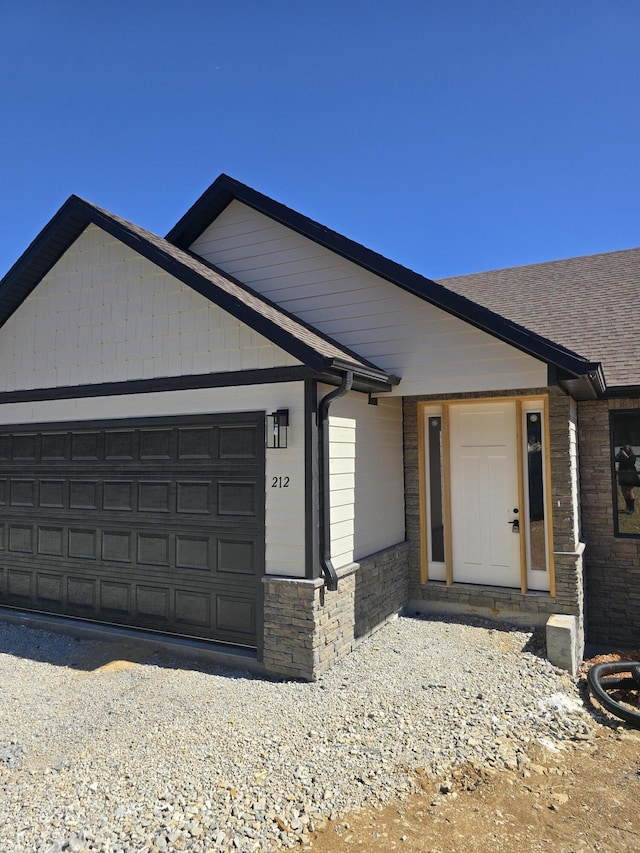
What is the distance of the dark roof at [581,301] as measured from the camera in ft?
24.1

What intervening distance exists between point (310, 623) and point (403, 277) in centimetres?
438

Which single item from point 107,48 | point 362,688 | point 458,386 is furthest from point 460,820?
point 107,48

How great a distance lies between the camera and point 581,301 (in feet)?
29.0

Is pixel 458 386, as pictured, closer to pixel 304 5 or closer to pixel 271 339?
pixel 271 339

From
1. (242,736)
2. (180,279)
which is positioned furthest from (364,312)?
(242,736)

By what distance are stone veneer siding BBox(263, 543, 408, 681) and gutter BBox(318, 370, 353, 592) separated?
0.29m

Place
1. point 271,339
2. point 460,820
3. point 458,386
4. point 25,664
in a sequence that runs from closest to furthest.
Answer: point 460,820, point 271,339, point 25,664, point 458,386

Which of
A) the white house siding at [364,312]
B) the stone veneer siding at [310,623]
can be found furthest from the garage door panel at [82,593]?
the white house siding at [364,312]

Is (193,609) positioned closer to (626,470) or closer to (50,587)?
(50,587)

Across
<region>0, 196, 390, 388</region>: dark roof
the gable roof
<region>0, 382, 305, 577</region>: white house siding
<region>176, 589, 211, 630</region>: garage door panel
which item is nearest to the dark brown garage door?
<region>176, 589, 211, 630</region>: garage door panel

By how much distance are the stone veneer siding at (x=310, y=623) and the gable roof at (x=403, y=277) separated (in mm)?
3133

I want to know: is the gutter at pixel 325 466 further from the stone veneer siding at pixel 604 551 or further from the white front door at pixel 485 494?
the stone veneer siding at pixel 604 551

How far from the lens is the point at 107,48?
297 inches

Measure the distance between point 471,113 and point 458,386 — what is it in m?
5.07
